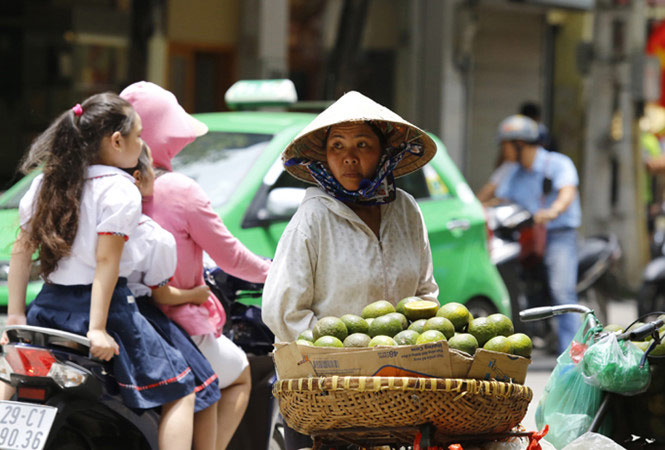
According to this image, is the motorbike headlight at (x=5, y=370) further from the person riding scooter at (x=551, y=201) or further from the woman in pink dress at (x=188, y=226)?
the person riding scooter at (x=551, y=201)

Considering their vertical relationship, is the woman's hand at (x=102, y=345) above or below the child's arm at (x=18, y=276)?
below

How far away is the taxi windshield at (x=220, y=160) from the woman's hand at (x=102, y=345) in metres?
2.38

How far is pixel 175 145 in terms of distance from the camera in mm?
4434

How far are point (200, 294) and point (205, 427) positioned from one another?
525mm

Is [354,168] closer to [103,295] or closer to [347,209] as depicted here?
[347,209]

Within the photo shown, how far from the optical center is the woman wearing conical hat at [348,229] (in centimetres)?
372

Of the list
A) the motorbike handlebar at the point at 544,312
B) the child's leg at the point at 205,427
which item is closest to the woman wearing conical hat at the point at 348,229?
the motorbike handlebar at the point at 544,312

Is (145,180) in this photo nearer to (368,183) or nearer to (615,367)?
Result: (368,183)

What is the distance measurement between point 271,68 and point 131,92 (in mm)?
9394

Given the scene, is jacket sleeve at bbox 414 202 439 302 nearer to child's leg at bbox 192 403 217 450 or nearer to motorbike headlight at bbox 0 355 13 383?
child's leg at bbox 192 403 217 450

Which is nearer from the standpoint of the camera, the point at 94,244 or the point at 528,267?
the point at 94,244

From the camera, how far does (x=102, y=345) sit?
3801mm

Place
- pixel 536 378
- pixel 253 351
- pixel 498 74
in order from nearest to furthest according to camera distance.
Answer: pixel 253 351 → pixel 536 378 → pixel 498 74

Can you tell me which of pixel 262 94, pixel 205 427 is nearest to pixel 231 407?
pixel 205 427
